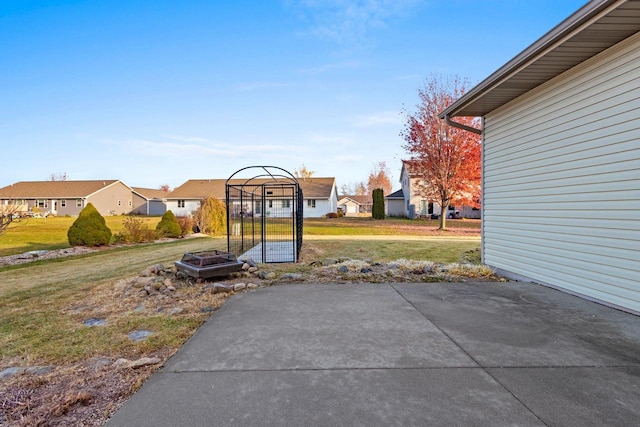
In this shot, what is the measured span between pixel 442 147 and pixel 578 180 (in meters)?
14.4

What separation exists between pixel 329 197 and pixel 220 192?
12.4 m

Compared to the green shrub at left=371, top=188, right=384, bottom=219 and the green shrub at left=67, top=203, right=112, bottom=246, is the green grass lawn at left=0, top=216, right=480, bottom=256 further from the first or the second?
the green shrub at left=371, top=188, right=384, bottom=219

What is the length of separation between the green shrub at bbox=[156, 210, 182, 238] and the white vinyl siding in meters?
13.4

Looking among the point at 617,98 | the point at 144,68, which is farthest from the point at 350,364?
the point at 144,68

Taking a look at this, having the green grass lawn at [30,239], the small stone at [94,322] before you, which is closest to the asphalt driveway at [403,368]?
the small stone at [94,322]

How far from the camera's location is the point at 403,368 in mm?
2344

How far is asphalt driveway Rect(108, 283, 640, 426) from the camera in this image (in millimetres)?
1777

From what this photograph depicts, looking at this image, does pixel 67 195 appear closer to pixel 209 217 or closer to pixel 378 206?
pixel 209 217

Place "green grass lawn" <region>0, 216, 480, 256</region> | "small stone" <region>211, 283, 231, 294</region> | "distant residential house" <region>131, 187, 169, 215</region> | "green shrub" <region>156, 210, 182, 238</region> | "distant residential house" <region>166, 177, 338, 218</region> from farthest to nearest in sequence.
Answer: "distant residential house" <region>131, 187, 169, 215</region>, "distant residential house" <region>166, 177, 338, 218</region>, "green shrub" <region>156, 210, 182, 238</region>, "green grass lawn" <region>0, 216, 480, 256</region>, "small stone" <region>211, 283, 231, 294</region>

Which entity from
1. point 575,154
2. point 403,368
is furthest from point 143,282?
point 575,154

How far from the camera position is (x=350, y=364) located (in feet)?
7.95

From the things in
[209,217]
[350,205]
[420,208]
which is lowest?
[209,217]

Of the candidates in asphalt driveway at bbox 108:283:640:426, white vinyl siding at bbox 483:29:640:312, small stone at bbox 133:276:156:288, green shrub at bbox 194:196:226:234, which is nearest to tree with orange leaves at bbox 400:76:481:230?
green shrub at bbox 194:196:226:234

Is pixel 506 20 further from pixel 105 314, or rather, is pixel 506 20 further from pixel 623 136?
pixel 105 314
